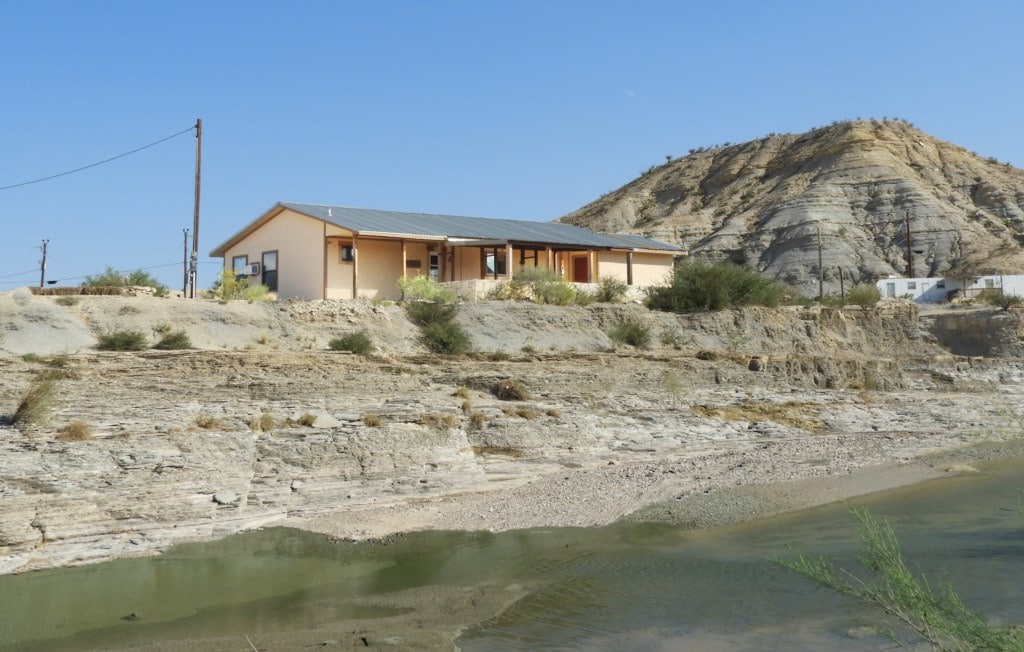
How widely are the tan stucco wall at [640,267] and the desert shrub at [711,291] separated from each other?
18.8 ft

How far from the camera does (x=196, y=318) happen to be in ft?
86.8

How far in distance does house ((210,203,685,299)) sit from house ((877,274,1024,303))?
802 inches

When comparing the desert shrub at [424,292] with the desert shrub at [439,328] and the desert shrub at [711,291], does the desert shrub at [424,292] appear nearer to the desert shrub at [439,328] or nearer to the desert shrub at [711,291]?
the desert shrub at [439,328]

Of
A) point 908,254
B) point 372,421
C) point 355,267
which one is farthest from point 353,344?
point 908,254

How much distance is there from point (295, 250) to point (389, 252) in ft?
12.8

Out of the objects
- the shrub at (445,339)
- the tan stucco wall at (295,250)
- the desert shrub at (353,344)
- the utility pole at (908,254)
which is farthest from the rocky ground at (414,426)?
the utility pole at (908,254)

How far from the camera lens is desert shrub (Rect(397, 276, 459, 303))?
108ft

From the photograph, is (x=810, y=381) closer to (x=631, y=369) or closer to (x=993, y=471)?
(x=631, y=369)

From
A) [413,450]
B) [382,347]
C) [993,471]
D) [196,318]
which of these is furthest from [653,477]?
[196,318]

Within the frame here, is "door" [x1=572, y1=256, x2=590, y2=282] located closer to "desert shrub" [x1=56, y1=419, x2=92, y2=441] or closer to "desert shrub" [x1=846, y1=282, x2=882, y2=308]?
"desert shrub" [x1=846, y1=282, x2=882, y2=308]

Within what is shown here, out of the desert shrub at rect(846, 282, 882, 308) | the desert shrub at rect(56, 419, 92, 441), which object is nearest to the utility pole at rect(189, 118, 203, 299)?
the desert shrub at rect(56, 419, 92, 441)

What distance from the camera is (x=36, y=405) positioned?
57.0 ft

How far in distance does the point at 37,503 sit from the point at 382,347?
1360 centimetres

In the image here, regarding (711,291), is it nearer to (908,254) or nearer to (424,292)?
(424,292)
